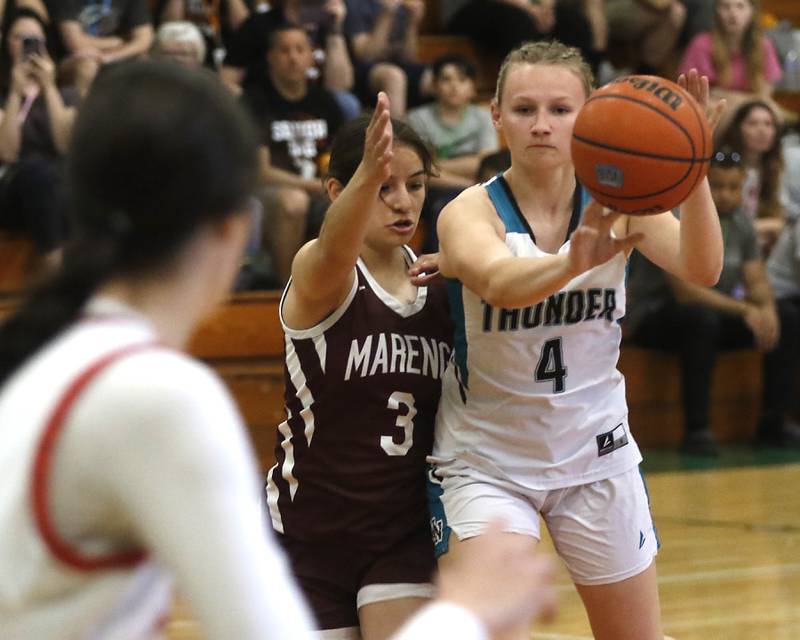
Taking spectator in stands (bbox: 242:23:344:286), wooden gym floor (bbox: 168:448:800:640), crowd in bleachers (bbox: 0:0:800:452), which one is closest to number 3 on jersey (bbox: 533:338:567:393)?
wooden gym floor (bbox: 168:448:800:640)

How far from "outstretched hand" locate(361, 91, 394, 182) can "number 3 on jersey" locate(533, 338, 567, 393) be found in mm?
569

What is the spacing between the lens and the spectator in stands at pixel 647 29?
393 inches

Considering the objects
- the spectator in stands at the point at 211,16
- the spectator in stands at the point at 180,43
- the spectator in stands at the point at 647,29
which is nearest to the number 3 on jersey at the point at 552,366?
the spectator in stands at the point at 180,43

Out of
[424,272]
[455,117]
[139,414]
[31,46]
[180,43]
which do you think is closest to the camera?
[139,414]

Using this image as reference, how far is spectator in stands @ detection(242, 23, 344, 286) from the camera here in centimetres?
715

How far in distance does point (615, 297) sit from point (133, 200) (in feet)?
6.49

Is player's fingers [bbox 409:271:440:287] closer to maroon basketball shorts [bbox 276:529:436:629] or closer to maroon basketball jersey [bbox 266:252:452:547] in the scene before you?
maroon basketball jersey [bbox 266:252:452:547]

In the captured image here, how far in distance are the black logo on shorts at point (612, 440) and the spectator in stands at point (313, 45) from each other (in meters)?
4.88

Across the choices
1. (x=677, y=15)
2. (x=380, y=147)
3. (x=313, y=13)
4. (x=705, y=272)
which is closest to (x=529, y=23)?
(x=677, y=15)

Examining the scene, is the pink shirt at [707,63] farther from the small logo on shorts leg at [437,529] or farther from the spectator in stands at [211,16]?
the small logo on shorts leg at [437,529]

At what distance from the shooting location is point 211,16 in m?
8.44

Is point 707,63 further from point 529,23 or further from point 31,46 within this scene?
point 31,46

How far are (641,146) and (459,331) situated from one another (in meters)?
0.63

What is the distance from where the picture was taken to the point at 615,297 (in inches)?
121
